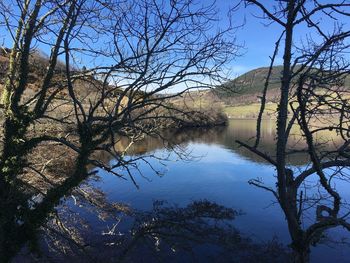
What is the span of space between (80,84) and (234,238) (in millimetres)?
7402

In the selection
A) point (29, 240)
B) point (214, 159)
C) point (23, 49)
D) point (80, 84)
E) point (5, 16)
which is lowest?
point (214, 159)

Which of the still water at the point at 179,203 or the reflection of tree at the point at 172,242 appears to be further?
the still water at the point at 179,203

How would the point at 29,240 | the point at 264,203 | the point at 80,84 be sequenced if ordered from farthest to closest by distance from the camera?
the point at 264,203 → the point at 80,84 → the point at 29,240

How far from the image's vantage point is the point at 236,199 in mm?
19016

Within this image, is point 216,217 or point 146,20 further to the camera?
point 216,217

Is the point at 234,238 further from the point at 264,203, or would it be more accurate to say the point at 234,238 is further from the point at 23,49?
the point at 23,49

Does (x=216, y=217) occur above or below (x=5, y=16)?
below

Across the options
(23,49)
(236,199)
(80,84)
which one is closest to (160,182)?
(236,199)

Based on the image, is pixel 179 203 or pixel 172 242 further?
pixel 179 203

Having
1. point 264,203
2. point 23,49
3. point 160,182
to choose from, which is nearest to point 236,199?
point 264,203

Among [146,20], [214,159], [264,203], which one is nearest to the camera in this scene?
[146,20]

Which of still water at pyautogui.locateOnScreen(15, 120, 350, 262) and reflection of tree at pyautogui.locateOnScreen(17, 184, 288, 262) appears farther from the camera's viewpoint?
still water at pyautogui.locateOnScreen(15, 120, 350, 262)

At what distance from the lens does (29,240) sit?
24.7 feet

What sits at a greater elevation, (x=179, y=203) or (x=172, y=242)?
(x=172, y=242)
